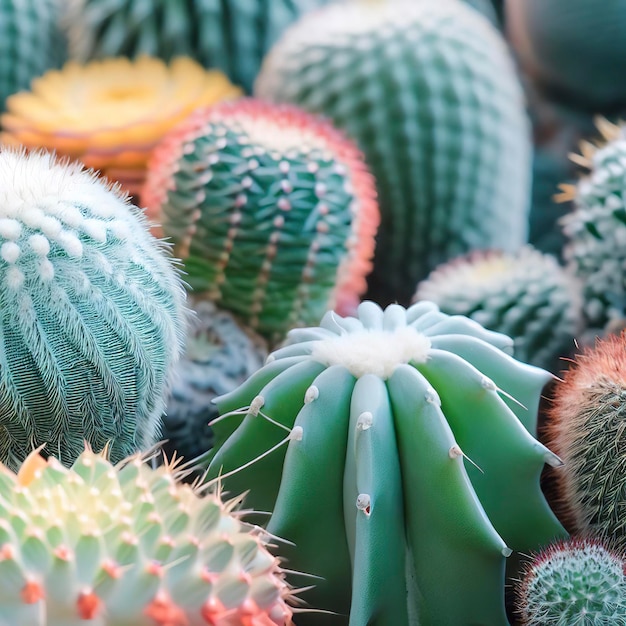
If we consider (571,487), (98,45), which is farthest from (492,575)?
(98,45)

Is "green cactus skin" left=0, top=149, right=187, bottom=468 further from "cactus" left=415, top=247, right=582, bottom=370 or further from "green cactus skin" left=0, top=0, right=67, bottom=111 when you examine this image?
"green cactus skin" left=0, top=0, right=67, bottom=111

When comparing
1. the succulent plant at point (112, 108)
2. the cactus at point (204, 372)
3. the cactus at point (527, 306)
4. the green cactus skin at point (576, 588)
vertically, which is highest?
the succulent plant at point (112, 108)

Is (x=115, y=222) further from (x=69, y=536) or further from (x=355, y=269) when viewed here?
(x=355, y=269)

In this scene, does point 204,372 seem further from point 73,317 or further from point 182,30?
point 182,30

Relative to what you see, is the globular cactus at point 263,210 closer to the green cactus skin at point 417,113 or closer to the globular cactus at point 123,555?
the green cactus skin at point 417,113

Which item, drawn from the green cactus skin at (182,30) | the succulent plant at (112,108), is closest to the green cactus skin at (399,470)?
the succulent plant at (112,108)

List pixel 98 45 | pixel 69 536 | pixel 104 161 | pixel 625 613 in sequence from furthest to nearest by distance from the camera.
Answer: pixel 98 45
pixel 104 161
pixel 625 613
pixel 69 536
